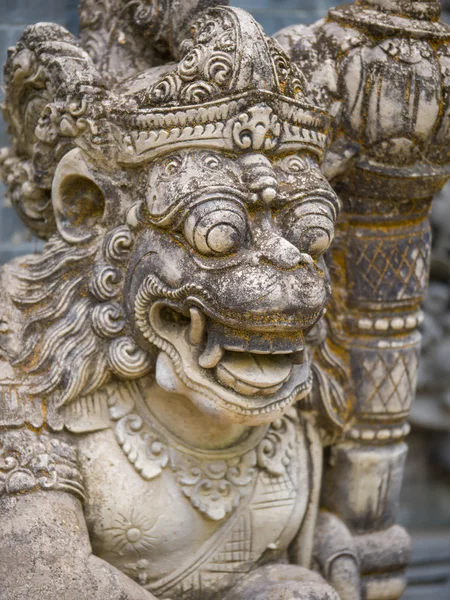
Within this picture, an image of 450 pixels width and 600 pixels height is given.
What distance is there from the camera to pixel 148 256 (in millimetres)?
2141

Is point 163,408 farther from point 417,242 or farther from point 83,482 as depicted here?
point 417,242

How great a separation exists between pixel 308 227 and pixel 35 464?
0.70m

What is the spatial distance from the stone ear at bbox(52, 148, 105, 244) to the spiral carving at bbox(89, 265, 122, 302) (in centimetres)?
9

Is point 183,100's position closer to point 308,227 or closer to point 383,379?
point 308,227

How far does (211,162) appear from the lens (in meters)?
2.09

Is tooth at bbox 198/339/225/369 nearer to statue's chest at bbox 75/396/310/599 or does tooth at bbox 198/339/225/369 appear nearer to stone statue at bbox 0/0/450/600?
stone statue at bbox 0/0/450/600

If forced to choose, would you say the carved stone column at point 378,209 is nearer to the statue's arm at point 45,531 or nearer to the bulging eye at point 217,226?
the bulging eye at point 217,226

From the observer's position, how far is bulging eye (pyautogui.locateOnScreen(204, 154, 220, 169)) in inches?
82.1

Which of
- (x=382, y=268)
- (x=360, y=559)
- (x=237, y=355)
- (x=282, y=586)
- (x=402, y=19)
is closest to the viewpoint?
(x=237, y=355)

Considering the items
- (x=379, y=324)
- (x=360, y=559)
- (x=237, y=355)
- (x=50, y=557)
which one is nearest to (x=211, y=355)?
(x=237, y=355)

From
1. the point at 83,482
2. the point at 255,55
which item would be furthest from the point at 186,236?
the point at 83,482

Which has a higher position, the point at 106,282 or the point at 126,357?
the point at 106,282

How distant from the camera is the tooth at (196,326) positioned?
6.84 feet

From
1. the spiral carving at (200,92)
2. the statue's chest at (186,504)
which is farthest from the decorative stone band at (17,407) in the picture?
the spiral carving at (200,92)
